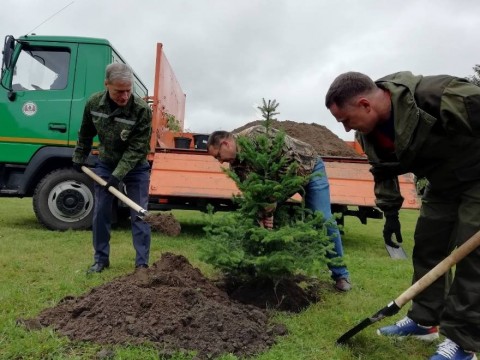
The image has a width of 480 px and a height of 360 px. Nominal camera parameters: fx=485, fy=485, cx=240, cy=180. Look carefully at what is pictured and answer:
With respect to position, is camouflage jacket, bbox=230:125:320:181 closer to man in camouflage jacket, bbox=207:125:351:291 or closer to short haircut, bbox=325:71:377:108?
man in camouflage jacket, bbox=207:125:351:291

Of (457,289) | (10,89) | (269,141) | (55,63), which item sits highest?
(55,63)

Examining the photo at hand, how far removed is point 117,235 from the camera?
759cm

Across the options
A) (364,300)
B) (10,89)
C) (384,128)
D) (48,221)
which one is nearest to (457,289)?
(384,128)

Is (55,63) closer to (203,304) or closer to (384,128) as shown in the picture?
(203,304)

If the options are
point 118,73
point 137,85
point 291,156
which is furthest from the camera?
point 137,85

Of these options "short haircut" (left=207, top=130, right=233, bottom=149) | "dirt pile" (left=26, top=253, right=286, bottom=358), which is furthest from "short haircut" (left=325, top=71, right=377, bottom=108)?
"dirt pile" (left=26, top=253, right=286, bottom=358)

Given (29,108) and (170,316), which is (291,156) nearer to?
(170,316)

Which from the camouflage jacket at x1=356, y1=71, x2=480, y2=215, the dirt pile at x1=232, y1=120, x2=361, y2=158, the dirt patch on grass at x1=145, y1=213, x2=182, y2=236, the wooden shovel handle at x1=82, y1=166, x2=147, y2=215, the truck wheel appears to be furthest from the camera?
the dirt pile at x1=232, y1=120, x2=361, y2=158

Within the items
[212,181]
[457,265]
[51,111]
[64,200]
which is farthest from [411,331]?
[51,111]

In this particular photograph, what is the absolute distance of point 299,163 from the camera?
13.9 ft

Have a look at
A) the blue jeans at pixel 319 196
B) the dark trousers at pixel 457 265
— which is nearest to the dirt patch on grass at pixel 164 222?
the blue jeans at pixel 319 196

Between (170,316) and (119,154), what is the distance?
223 cm

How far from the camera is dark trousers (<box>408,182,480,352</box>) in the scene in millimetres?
2881

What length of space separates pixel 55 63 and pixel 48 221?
2.42m
